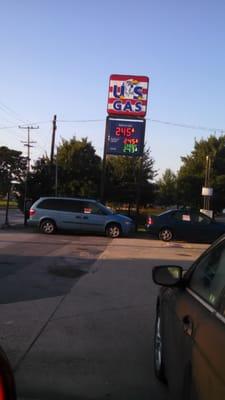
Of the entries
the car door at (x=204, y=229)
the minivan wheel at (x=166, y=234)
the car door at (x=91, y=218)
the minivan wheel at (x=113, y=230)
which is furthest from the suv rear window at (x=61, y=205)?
the car door at (x=204, y=229)

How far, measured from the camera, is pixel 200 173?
63.8 metres

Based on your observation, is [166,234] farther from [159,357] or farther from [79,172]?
[159,357]

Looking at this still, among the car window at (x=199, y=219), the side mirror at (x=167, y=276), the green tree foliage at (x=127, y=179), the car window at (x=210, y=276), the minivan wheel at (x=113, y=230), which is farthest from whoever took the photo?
the green tree foliage at (x=127, y=179)

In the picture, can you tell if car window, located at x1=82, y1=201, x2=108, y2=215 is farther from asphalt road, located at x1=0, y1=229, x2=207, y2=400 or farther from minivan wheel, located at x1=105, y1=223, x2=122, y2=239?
asphalt road, located at x1=0, y1=229, x2=207, y2=400

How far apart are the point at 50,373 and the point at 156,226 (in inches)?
797

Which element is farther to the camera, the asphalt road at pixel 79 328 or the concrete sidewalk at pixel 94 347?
the asphalt road at pixel 79 328

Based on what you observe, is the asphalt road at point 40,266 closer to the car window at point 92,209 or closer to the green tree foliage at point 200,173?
the car window at point 92,209

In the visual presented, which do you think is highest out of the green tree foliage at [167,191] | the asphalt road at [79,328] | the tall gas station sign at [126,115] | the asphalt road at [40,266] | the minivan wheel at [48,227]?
the tall gas station sign at [126,115]

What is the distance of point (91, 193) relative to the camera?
40312mm

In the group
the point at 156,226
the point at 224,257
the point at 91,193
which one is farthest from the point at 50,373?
the point at 91,193

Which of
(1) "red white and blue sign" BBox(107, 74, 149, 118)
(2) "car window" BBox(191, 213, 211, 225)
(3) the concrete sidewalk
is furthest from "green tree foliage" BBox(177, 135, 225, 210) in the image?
(3) the concrete sidewalk

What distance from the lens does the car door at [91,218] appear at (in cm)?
2577

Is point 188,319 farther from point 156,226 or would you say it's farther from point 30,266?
point 156,226

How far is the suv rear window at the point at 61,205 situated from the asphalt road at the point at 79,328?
36.2 feet
